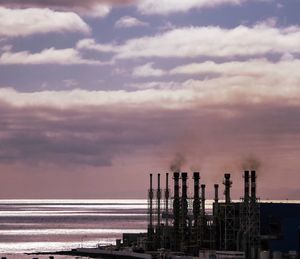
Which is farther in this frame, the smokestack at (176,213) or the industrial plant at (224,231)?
the smokestack at (176,213)

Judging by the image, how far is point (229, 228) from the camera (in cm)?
15250

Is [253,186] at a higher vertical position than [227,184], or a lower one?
lower

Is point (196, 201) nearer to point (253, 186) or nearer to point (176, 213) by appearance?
point (176, 213)

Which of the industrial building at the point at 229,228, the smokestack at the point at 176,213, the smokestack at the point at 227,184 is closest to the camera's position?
the industrial building at the point at 229,228

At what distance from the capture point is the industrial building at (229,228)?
139250 millimetres

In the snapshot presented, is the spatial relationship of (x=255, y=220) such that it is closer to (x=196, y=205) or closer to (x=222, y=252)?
(x=222, y=252)

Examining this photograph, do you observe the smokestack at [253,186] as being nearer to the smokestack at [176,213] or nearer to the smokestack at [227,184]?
the smokestack at [227,184]

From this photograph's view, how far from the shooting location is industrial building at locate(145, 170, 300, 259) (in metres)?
139

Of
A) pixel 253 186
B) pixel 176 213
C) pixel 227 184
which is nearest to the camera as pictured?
pixel 253 186

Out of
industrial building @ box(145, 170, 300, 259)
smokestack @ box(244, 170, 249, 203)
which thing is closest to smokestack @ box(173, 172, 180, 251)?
industrial building @ box(145, 170, 300, 259)

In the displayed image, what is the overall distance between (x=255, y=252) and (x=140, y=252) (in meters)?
31.6

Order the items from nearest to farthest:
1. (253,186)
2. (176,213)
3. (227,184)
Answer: (253,186), (227,184), (176,213)

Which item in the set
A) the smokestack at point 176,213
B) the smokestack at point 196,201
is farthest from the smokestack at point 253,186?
the smokestack at point 176,213

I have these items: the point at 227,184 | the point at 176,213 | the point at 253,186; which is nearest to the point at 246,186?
the point at 253,186
